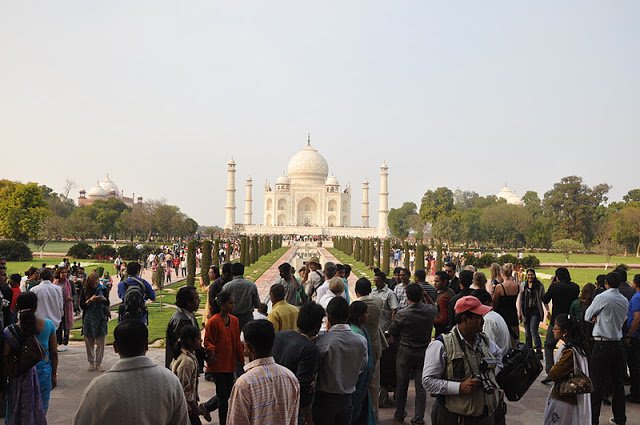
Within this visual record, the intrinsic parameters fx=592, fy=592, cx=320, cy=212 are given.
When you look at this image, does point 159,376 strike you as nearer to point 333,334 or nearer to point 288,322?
point 333,334

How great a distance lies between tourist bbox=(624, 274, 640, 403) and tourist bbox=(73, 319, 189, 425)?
4498mm

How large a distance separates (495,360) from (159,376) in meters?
1.72

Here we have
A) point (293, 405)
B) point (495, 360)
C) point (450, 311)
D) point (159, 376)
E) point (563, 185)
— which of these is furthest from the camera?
point (563, 185)

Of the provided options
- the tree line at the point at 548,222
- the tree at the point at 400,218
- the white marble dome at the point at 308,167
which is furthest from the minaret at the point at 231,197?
the tree line at the point at 548,222

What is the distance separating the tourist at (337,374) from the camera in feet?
11.0

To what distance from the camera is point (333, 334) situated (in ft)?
11.3

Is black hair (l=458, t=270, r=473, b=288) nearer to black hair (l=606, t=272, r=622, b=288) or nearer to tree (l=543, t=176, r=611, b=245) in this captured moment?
black hair (l=606, t=272, r=622, b=288)

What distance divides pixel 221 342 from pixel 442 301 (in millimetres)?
2224

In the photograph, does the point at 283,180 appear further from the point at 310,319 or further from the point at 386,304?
the point at 310,319

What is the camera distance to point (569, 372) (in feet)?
11.7

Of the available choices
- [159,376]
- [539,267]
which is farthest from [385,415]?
[539,267]

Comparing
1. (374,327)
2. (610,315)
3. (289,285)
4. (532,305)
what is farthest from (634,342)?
(289,285)

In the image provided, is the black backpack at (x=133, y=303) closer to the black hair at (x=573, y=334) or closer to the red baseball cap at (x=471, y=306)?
the red baseball cap at (x=471, y=306)

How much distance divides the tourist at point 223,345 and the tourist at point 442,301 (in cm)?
198
